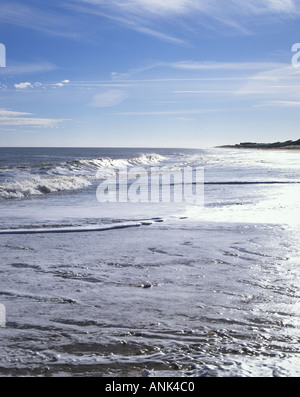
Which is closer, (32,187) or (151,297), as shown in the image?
(151,297)

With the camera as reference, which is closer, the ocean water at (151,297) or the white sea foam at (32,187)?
the ocean water at (151,297)

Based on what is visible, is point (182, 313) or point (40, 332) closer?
point (40, 332)

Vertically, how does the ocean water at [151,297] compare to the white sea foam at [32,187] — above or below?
below

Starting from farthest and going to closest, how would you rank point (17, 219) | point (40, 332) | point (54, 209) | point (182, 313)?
point (54, 209), point (17, 219), point (182, 313), point (40, 332)

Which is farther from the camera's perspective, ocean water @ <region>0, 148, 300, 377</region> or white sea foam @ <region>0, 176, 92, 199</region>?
white sea foam @ <region>0, 176, 92, 199</region>

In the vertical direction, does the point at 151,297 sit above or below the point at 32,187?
below

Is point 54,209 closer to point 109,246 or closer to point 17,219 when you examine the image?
point 17,219

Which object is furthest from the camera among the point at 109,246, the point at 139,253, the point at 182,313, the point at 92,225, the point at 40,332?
the point at 92,225

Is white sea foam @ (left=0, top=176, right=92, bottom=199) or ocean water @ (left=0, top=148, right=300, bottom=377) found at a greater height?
white sea foam @ (left=0, top=176, right=92, bottom=199)

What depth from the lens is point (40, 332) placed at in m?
3.05
